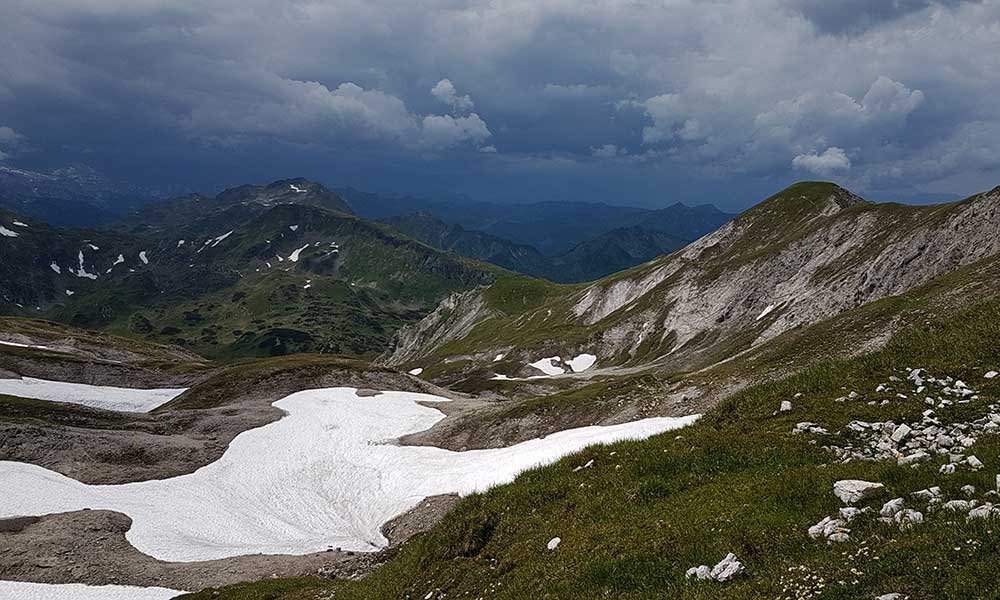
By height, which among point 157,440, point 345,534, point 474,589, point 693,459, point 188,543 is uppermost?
point 693,459

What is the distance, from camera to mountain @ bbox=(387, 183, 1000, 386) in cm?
9656

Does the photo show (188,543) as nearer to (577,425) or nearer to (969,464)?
(577,425)

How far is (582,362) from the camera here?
162250 millimetres

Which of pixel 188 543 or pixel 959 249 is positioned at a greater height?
pixel 959 249

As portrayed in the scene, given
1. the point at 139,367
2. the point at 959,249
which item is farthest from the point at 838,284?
the point at 139,367

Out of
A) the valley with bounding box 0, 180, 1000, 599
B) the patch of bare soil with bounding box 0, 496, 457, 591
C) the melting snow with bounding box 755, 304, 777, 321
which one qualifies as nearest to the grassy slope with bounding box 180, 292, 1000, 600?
the valley with bounding box 0, 180, 1000, 599

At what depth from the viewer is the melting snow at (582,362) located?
159 metres

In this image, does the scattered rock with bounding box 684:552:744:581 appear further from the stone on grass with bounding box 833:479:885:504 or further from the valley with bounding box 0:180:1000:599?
the stone on grass with bounding box 833:479:885:504

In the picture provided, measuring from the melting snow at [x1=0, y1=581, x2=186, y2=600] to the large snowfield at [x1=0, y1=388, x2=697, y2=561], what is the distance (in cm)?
447

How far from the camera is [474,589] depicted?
14.7 meters

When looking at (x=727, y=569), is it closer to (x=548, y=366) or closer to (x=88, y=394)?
(x=88, y=394)

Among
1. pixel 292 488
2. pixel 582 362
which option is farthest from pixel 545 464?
pixel 582 362

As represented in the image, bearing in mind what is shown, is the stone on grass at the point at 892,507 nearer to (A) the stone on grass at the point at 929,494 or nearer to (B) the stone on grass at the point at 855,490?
(A) the stone on grass at the point at 929,494

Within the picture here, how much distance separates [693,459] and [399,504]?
32.8 metres
